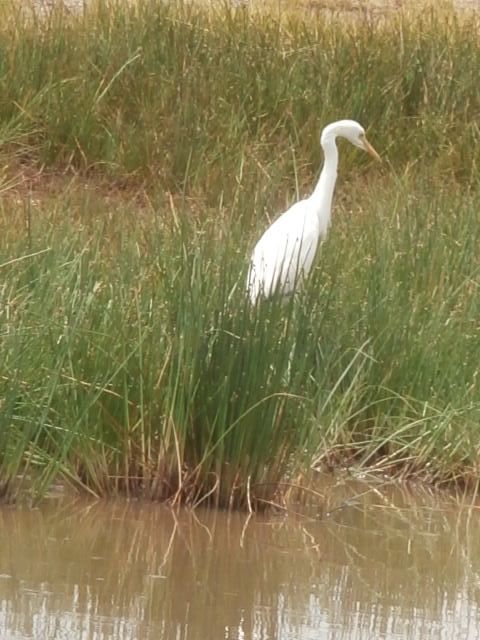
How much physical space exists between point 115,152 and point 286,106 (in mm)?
1037

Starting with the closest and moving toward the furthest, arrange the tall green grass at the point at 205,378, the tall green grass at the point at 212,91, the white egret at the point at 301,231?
the tall green grass at the point at 205,378 < the white egret at the point at 301,231 < the tall green grass at the point at 212,91

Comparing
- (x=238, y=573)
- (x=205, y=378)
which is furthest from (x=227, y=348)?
(x=238, y=573)

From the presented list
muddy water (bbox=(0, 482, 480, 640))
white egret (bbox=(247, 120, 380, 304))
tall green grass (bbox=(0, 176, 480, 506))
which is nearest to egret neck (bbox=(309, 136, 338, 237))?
white egret (bbox=(247, 120, 380, 304))

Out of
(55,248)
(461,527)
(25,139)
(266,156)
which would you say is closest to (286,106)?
(266,156)

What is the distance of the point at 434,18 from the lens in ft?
36.0

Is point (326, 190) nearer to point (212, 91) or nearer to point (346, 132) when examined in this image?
point (346, 132)

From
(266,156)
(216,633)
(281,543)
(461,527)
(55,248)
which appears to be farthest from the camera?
(266,156)

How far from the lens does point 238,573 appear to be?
414 cm

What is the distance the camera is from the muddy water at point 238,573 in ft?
12.1

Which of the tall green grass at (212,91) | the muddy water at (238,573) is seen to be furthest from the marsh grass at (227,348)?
the tall green grass at (212,91)

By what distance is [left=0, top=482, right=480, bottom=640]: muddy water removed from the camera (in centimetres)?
368

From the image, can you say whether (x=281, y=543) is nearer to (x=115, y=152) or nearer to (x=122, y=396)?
(x=122, y=396)

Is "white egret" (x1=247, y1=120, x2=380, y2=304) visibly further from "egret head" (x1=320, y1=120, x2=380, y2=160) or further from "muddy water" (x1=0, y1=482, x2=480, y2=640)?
"muddy water" (x1=0, y1=482, x2=480, y2=640)

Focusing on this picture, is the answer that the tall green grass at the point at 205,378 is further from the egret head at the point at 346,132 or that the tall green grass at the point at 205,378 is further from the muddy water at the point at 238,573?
the egret head at the point at 346,132
